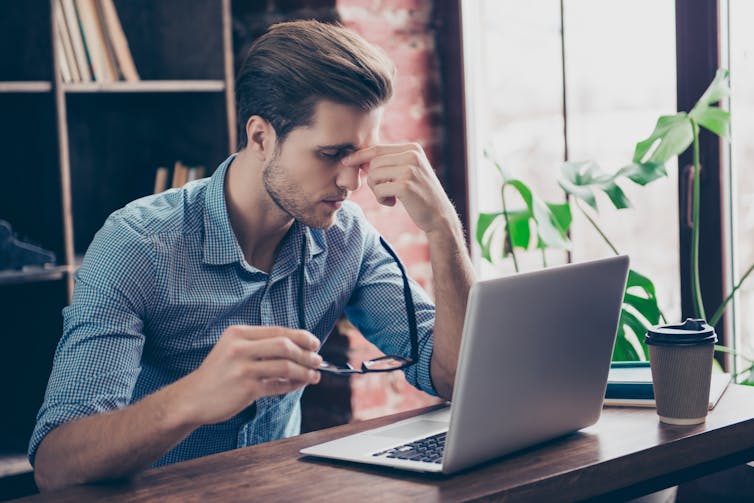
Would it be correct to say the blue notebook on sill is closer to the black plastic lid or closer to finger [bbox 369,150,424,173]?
the black plastic lid

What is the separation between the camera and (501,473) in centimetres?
118

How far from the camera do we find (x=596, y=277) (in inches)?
49.8

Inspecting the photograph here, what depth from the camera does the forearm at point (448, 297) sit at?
1656mm

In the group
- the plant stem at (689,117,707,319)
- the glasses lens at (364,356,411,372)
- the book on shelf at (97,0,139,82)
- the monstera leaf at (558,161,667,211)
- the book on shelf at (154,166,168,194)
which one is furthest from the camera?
the book on shelf at (154,166,168,194)

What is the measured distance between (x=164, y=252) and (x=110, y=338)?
0.22m

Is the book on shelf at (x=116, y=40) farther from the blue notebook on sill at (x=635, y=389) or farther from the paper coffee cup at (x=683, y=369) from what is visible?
the paper coffee cup at (x=683, y=369)

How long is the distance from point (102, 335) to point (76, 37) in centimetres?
120

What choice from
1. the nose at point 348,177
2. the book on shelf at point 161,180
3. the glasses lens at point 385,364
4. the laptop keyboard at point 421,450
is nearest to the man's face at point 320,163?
the nose at point 348,177

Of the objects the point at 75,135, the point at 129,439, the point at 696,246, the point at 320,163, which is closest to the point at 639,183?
the point at 696,246

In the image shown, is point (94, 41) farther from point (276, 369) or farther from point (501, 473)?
point (501, 473)

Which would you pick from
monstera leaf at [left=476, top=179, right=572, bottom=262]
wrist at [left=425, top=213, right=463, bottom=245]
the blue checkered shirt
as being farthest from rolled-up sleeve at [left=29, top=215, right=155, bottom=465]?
monstera leaf at [left=476, top=179, right=572, bottom=262]

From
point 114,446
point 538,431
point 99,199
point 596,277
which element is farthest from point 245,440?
point 99,199

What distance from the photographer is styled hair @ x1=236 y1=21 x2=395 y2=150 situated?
168 cm

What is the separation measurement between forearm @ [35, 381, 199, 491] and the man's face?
55cm
